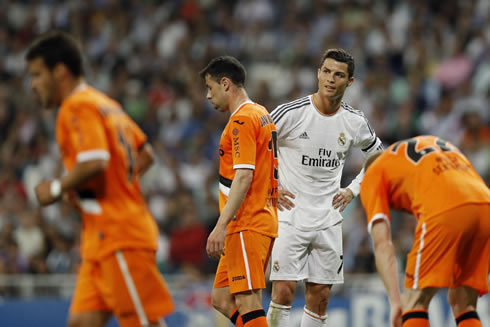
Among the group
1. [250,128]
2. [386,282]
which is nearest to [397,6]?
[250,128]

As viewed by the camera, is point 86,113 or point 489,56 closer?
point 86,113

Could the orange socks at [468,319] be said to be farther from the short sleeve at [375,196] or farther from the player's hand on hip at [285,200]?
the player's hand on hip at [285,200]

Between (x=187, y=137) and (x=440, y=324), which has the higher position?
(x=187, y=137)

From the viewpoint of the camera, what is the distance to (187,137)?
1566 cm

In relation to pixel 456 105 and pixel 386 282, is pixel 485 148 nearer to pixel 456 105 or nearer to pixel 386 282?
pixel 456 105

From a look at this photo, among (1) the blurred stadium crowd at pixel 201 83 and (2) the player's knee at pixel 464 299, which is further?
(1) the blurred stadium crowd at pixel 201 83

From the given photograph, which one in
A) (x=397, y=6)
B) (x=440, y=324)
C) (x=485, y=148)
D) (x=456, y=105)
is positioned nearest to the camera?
(x=440, y=324)

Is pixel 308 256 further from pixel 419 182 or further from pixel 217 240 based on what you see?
pixel 419 182

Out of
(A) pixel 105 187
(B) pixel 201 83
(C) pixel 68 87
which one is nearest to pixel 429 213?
(A) pixel 105 187

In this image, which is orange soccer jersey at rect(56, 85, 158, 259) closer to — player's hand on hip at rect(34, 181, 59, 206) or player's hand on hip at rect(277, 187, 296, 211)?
player's hand on hip at rect(34, 181, 59, 206)

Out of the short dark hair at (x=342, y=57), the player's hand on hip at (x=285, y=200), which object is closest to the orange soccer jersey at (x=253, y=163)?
the player's hand on hip at (x=285, y=200)

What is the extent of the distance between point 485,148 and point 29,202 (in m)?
7.96

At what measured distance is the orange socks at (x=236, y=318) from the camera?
6590mm

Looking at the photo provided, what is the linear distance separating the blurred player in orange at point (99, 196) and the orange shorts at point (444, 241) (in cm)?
181
